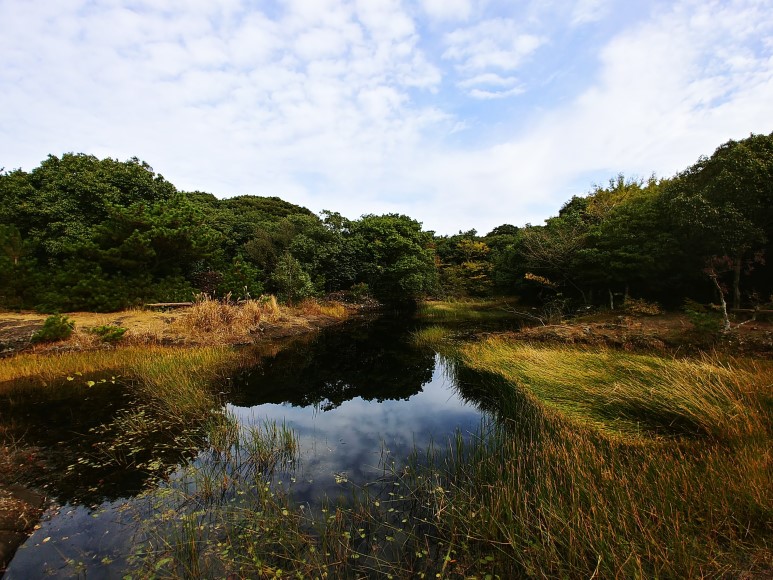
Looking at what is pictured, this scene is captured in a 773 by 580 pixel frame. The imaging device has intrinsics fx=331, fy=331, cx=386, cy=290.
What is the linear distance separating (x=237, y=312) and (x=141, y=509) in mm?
13454

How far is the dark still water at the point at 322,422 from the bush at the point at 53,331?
7.08 metres

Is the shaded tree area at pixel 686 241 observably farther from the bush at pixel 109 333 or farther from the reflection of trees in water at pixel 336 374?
the bush at pixel 109 333

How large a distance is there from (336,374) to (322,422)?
14.7ft

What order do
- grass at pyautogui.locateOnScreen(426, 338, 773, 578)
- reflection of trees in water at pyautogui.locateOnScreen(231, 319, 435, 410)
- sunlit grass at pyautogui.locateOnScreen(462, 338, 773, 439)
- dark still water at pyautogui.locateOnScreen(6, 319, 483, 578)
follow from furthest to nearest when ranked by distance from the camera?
1. reflection of trees in water at pyautogui.locateOnScreen(231, 319, 435, 410)
2. sunlit grass at pyautogui.locateOnScreen(462, 338, 773, 439)
3. dark still water at pyautogui.locateOnScreen(6, 319, 483, 578)
4. grass at pyautogui.locateOnScreen(426, 338, 773, 578)

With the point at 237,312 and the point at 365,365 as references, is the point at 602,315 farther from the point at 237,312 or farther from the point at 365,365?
the point at 237,312

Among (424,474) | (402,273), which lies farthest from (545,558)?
(402,273)

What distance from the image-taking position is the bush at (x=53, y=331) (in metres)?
11.7

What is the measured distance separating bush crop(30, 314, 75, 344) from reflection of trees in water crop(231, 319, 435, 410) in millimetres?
7131

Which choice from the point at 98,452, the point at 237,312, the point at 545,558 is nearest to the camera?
the point at 545,558

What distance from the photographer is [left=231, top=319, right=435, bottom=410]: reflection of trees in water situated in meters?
9.48

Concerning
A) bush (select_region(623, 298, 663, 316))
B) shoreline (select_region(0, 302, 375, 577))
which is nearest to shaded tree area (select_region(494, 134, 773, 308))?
bush (select_region(623, 298, 663, 316))

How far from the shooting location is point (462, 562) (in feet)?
10.8

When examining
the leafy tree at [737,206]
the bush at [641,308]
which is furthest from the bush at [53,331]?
the leafy tree at [737,206]

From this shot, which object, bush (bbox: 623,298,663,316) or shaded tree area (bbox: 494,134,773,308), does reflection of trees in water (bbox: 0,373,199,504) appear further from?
bush (bbox: 623,298,663,316)
